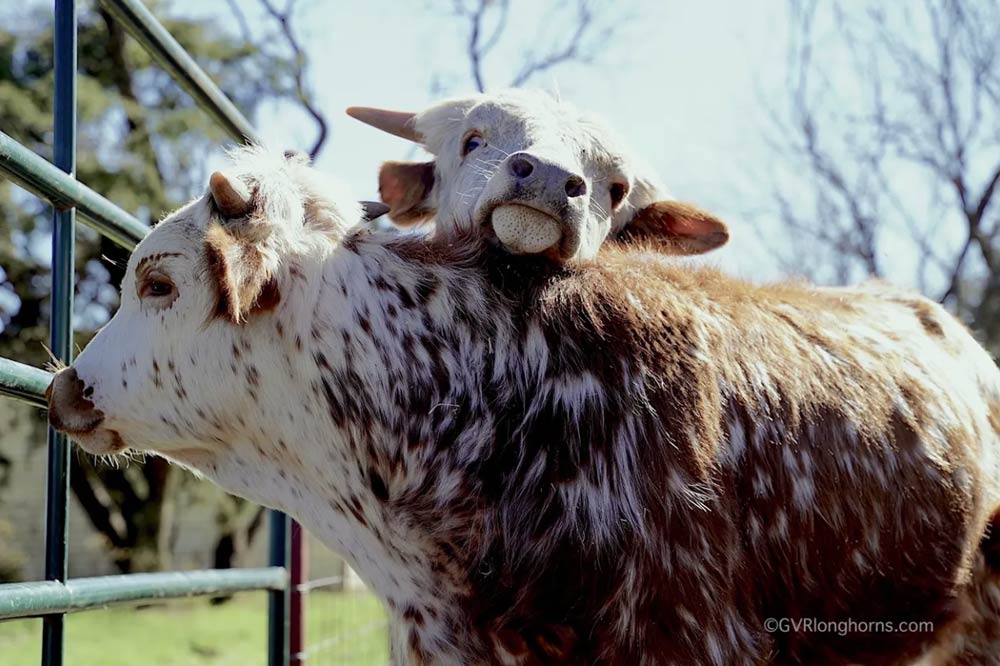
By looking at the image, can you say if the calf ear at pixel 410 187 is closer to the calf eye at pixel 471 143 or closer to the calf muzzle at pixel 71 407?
the calf eye at pixel 471 143

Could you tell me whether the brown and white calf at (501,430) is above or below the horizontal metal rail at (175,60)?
below

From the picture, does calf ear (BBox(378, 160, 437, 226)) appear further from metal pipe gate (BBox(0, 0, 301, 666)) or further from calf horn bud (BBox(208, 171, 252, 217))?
calf horn bud (BBox(208, 171, 252, 217))

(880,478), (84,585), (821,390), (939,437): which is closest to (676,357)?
(821,390)

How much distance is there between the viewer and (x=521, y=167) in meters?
2.59

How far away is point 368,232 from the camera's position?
2.62 meters

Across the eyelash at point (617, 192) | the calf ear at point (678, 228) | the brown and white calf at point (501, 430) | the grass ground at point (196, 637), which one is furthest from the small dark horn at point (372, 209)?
the grass ground at point (196, 637)

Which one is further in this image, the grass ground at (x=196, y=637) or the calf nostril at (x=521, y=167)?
the grass ground at (x=196, y=637)

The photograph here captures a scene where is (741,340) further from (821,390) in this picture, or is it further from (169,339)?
(169,339)

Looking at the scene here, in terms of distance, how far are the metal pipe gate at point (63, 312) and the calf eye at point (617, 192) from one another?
4.68ft

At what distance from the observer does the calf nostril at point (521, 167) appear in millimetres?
2576

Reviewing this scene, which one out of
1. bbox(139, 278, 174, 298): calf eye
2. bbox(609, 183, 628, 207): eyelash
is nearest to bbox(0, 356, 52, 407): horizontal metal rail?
bbox(139, 278, 174, 298): calf eye

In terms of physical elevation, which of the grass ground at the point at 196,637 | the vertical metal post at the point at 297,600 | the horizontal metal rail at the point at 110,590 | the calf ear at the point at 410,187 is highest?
the calf ear at the point at 410,187

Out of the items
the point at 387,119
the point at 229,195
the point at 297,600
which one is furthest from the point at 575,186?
the point at 297,600

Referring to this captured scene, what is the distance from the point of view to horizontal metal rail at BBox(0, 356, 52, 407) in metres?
2.28
